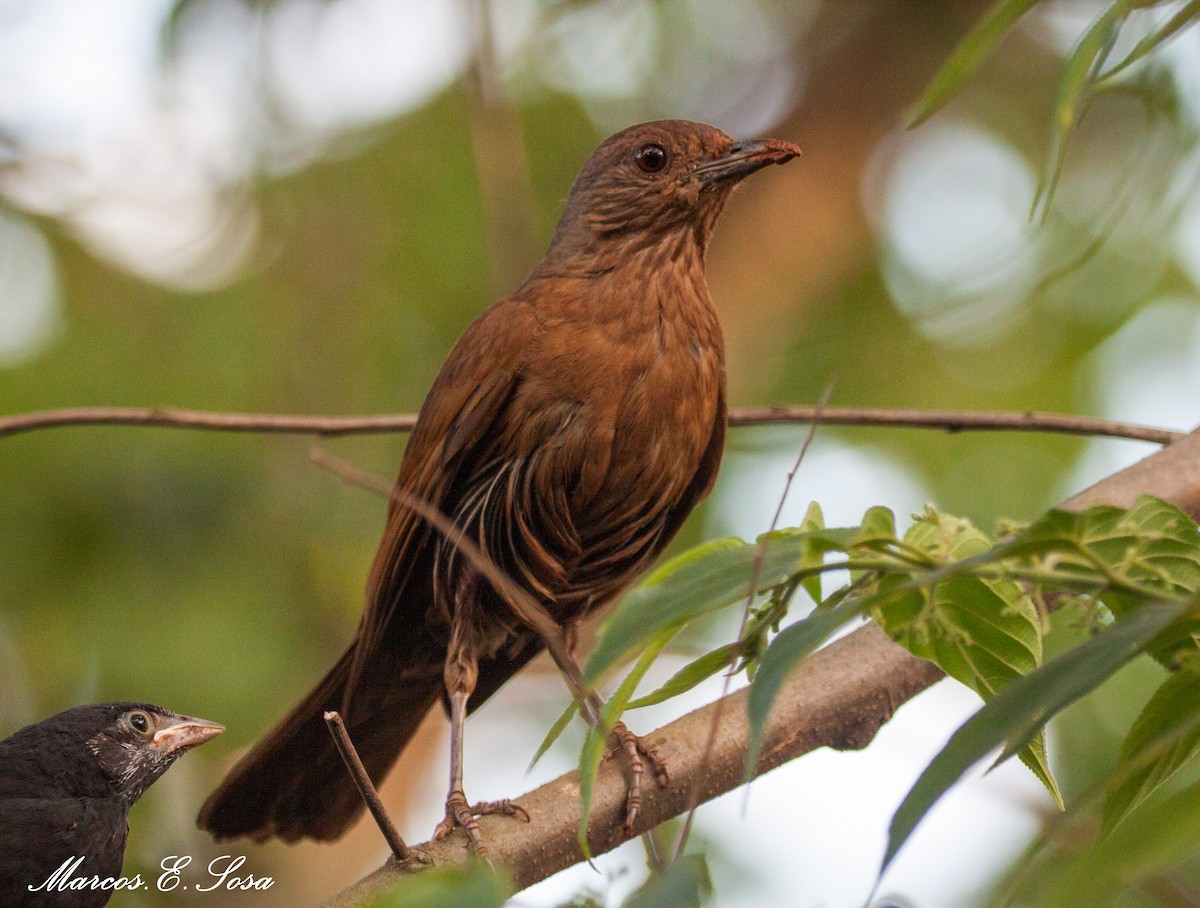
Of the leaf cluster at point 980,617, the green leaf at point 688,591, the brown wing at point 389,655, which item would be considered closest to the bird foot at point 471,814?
the brown wing at point 389,655

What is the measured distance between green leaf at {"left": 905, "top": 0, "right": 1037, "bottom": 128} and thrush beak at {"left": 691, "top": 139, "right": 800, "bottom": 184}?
1.89 meters

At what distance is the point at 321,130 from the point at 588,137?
4.56ft

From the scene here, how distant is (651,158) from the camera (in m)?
3.86

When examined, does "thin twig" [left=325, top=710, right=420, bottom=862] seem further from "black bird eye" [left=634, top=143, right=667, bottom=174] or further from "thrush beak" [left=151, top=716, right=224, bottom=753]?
"black bird eye" [left=634, top=143, right=667, bottom=174]

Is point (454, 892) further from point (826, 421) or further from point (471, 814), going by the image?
point (826, 421)

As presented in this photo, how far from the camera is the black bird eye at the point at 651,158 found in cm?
385

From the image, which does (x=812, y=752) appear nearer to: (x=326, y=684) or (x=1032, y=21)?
(x=326, y=684)

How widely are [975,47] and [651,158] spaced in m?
2.34

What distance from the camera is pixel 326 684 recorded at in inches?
147

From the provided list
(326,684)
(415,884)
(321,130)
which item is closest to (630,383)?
(326,684)

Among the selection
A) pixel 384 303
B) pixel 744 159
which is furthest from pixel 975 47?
pixel 384 303

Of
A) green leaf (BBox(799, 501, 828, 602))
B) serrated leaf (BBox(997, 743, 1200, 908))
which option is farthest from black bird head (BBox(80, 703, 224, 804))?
serrated leaf (BBox(997, 743, 1200, 908))

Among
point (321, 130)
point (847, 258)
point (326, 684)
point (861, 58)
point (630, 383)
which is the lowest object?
point (326, 684)
